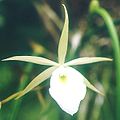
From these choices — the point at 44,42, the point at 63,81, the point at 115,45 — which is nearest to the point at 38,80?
the point at 63,81

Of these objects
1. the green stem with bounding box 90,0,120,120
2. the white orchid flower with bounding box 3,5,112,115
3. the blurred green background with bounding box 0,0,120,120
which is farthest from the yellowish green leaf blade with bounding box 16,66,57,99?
the blurred green background with bounding box 0,0,120,120

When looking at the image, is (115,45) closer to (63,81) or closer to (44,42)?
(63,81)

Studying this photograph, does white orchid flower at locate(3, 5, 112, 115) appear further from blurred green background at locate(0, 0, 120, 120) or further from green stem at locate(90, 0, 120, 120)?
blurred green background at locate(0, 0, 120, 120)

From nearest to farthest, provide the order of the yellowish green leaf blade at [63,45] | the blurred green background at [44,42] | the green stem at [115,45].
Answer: the yellowish green leaf blade at [63,45]
the green stem at [115,45]
the blurred green background at [44,42]

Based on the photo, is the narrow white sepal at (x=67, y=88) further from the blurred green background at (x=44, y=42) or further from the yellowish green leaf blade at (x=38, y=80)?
the blurred green background at (x=44, y=42)

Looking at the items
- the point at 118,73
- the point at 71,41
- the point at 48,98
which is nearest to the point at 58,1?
the point at 71,41

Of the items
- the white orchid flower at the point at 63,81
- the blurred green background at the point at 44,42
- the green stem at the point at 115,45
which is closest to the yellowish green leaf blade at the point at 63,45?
the white orchid flower at the point at 63,81

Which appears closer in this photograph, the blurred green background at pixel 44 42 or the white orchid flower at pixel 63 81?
the white orchid flower at pixel 63 81
